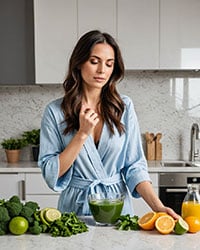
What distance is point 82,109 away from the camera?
205 centimetres

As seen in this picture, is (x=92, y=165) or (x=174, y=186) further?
(x=174, y=186)

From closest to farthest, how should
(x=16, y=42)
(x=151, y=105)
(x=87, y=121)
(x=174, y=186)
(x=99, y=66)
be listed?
(x=87, y=121), (x=99, y=66), (x=174, y=186), (x=16, y=42), (x=151, y=105)

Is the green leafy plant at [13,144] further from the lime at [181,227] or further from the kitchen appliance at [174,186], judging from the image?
the lime at [181,227]

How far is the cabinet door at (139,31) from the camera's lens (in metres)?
3.54

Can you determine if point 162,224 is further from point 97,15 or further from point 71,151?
point 97,15

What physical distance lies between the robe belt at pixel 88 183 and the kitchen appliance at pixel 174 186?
1.37m

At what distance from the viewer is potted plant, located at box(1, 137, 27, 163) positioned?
12.3ft

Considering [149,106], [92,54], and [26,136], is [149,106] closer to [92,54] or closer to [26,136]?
[26,136]

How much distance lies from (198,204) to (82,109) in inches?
26.0

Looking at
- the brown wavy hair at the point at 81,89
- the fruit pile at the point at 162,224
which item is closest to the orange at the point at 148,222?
the fruit pile at the point at 162,224

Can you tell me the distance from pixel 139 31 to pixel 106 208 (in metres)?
2.13

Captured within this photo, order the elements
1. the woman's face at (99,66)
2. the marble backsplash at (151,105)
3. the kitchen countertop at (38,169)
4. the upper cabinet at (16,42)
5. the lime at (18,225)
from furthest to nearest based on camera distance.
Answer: the marble backsplash at (151,105) → the upper cabinet at (16,42) → the kitchen countertop at (38,169) → the woman's face at (99,66) → the lime at (18,225)

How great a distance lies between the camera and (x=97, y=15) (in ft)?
11.6

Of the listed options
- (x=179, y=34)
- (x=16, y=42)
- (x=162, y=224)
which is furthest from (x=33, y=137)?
(x=162, y=224)
